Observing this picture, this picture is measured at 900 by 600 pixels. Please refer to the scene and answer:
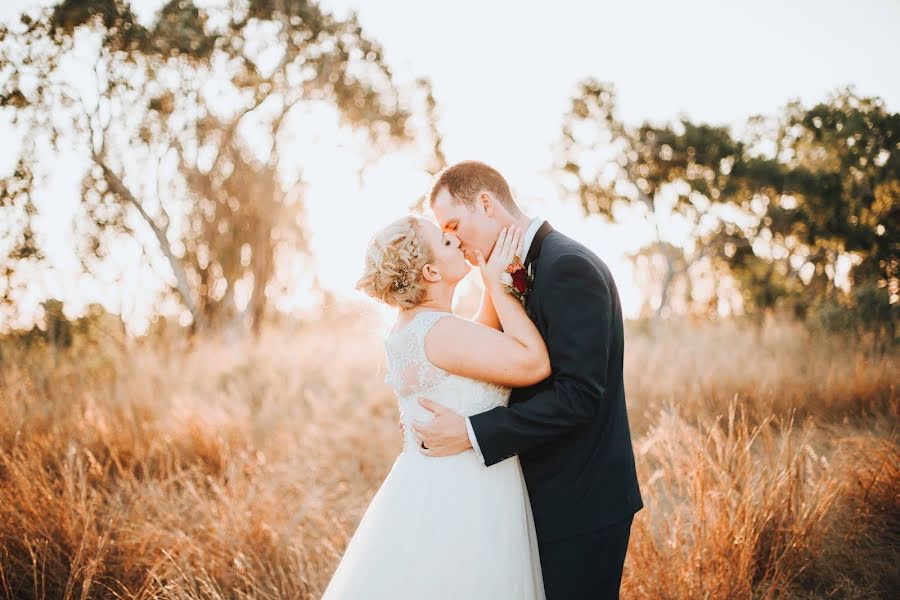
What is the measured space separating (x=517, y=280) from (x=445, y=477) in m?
0.84

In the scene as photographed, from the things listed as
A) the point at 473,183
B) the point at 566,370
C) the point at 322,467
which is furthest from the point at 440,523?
the point at 322,467

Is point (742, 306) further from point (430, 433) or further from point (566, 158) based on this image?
point (430, 433)

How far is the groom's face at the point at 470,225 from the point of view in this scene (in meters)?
2.54

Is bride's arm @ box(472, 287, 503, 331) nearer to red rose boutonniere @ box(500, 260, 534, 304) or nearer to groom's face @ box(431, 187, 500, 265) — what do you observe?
groom's face @ box(431, 187, 500, 265)

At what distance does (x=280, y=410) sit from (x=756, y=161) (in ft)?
39.8

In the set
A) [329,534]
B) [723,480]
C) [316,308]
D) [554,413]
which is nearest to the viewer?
[554,413]

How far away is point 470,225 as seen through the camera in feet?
8.41

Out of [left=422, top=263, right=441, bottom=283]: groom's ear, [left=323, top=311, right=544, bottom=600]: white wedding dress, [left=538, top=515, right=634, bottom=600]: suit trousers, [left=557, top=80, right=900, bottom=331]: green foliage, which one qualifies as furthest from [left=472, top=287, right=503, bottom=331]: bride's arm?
[left=557, top=80, right=900, bottom=331]: green foliage

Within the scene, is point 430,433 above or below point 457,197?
below

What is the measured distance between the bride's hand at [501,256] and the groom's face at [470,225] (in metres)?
0.05

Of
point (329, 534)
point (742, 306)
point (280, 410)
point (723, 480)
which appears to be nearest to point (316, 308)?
point (280, 410)

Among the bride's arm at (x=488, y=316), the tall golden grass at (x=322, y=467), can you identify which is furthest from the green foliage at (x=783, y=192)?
the bride's arm at (x=488, y=316)

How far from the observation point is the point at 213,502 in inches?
152

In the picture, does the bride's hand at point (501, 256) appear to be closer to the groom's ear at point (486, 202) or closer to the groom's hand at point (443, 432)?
the groom's ear at point (486, 202)
